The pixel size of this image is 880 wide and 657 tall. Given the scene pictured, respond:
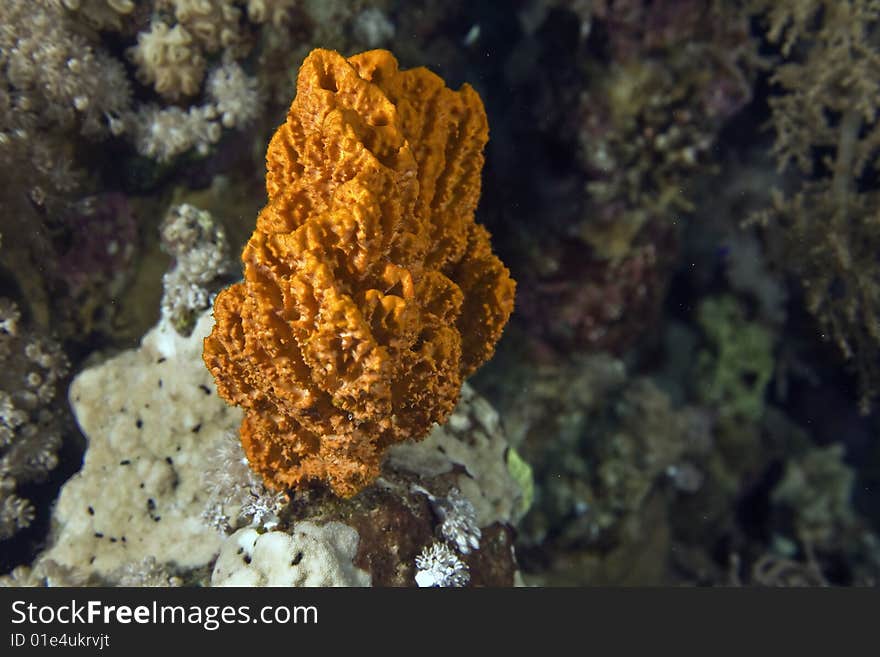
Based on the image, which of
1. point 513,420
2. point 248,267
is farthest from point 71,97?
point 513,420

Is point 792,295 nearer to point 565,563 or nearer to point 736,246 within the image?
point 736,246

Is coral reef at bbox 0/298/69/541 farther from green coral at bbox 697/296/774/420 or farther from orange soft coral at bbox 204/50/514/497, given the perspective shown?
green coral at bbox 697/296/774/420

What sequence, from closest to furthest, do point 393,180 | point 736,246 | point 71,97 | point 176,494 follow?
point 393,180, point 176,494, point 71,97, point 736,246

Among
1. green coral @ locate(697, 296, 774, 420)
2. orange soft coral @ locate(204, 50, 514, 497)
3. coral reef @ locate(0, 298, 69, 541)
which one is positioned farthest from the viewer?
green coral @ locate(697, 296, 774, 420)

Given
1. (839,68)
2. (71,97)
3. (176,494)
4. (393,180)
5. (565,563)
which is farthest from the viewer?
(565,563)

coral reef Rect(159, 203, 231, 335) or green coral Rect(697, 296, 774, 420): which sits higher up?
green coral Rect(697, 296, 774, 420)

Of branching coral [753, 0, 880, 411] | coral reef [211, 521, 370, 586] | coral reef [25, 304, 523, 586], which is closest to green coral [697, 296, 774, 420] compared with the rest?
branching coral [753, 0, 880, 411]

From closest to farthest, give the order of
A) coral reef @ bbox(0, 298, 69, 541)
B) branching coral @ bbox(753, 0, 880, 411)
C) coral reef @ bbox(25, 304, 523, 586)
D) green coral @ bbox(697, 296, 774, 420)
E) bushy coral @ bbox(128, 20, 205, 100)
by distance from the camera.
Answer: coral reef @ bbox(25, 304, 523, 586) < coral reef @ bbox(0, 298, 69, 541) < bushy coral @ bbox(128, 20, 205, 100) < branching coral @ bbox(753, 0, 880, 411) < green coral @ bbox(697, 296, 774, 420)
